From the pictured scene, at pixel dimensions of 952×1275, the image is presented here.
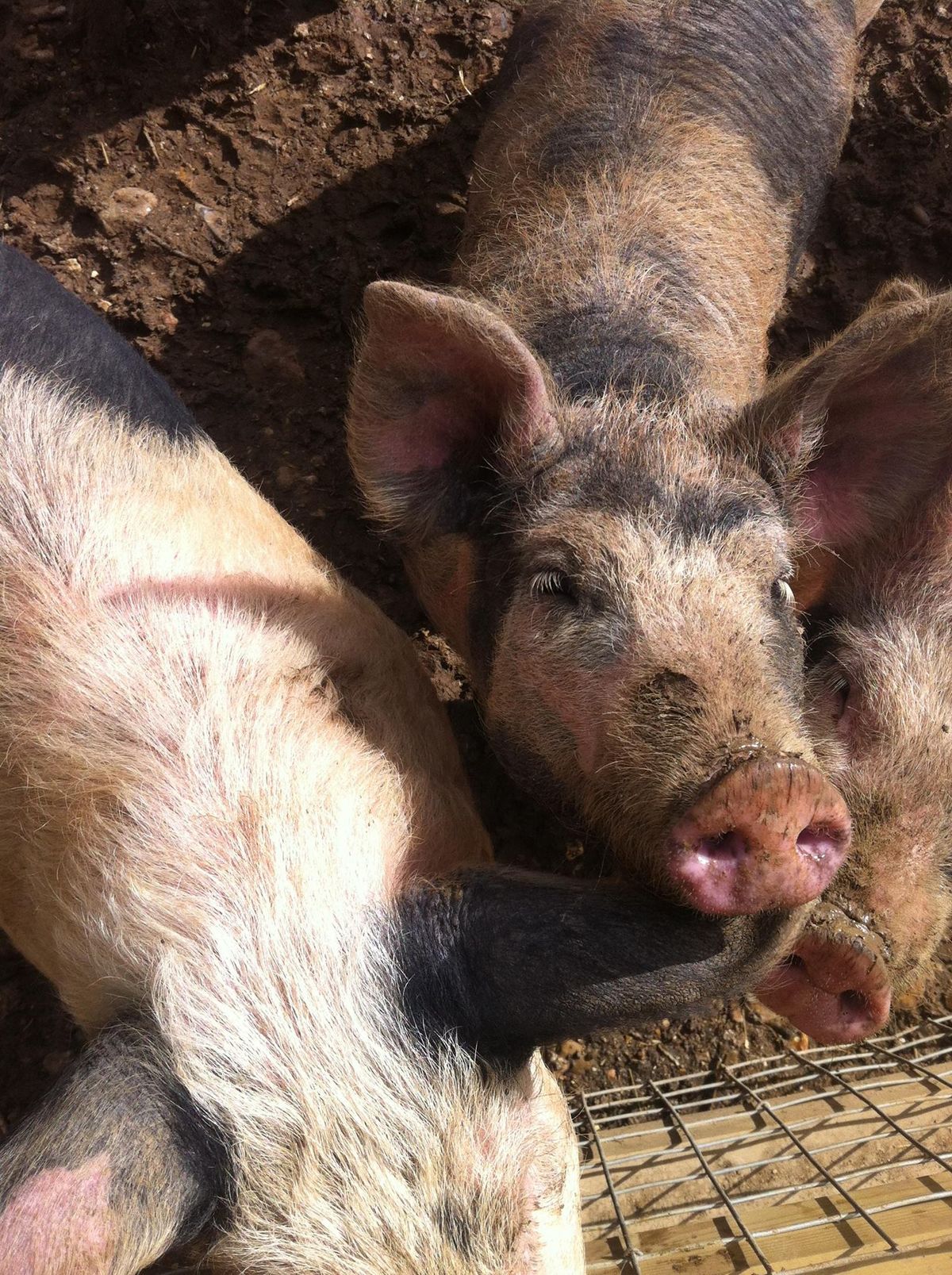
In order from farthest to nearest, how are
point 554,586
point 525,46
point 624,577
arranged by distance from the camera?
1. point 525,46
2. point 554,586
3. point 624,577

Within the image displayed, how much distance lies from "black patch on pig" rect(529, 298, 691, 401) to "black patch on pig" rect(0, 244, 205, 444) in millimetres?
1087

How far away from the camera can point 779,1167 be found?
9.65 feet

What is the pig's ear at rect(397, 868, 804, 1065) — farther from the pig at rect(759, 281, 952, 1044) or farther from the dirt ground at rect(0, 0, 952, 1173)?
the dirt ground at rect(0, 0, 952, 1173)

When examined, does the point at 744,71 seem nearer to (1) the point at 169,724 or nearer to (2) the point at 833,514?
(2) the point at 833,514

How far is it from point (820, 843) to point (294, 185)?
12.3ft

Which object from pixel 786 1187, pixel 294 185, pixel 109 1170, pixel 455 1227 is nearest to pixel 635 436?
pixel 455 1227

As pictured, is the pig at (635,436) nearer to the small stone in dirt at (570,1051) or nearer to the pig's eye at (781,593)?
the pig's eye at (781,593)

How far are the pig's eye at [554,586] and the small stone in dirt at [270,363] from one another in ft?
7.51

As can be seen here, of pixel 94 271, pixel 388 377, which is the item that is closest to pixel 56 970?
pixel 388 377

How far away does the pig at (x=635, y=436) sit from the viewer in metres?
1.93

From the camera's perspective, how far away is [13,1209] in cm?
166

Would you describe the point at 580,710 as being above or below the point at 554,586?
below

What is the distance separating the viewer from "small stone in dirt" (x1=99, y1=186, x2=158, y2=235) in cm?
434

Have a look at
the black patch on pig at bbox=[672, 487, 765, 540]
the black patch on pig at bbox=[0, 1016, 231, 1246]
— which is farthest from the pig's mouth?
the black patch on pig at bbox=[0, 1016, 231, 1246]
